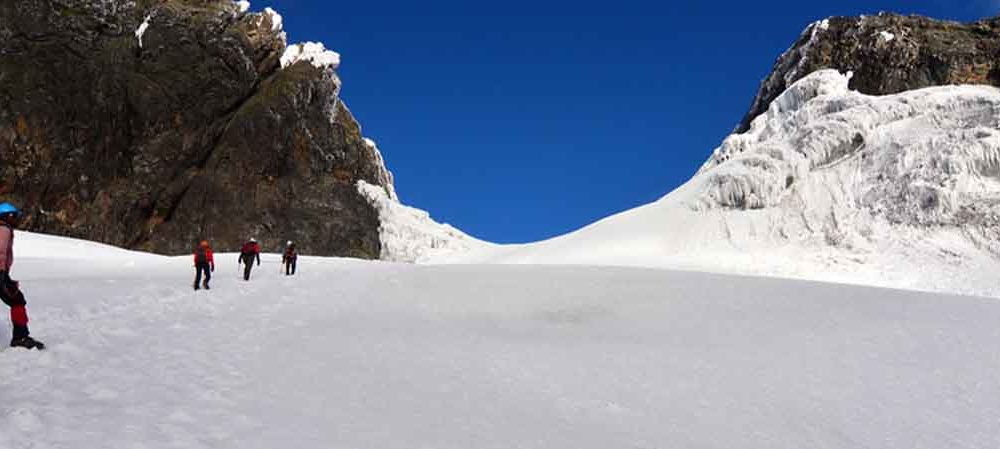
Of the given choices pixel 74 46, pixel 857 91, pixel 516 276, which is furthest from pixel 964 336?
pixel 74 46

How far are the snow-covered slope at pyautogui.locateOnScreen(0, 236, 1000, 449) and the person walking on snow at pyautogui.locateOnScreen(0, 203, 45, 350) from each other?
0.32 m

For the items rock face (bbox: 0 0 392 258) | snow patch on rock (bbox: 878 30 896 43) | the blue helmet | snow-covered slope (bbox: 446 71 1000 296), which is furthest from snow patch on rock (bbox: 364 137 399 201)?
Result: the blue helmet

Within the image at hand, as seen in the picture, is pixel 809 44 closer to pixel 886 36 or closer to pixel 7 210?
pixel 886 36

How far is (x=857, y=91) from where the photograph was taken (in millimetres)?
52812

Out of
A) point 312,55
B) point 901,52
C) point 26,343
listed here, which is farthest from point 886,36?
point 26,343

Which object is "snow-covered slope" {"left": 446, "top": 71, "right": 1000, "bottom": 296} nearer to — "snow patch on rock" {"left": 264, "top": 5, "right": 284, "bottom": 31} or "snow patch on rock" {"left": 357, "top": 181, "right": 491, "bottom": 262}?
"snow patch on rock" {"left": 357, "top": 181, "right": 491, "bottom": 262}

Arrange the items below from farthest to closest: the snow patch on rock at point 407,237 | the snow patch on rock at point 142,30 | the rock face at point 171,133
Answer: the snow patch on rock at point 407,237, the snow patch on rock at point 142,30, the rock face at point 171,133

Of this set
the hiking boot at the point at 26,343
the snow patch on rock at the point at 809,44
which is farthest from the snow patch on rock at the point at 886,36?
the hiking boot at the point at 26,343

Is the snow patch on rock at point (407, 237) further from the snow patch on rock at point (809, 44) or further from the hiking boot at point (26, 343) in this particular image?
the hiking boot at point (26, 343)

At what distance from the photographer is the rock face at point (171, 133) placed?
55.4 m

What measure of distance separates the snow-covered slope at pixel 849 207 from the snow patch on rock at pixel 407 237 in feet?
45.1

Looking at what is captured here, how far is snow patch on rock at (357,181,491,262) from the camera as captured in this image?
63.3m

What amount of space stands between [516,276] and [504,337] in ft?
36.0

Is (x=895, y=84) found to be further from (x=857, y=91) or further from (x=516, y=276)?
(x=516, y=276)
